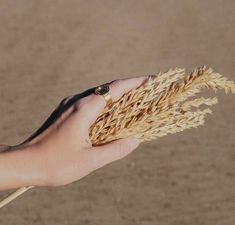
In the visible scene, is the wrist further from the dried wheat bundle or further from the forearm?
the dried wheat bundle

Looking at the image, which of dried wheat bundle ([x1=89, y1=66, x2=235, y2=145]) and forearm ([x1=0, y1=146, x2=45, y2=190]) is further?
forearm ([x1=0, y1=146, x2=45, y2=190])

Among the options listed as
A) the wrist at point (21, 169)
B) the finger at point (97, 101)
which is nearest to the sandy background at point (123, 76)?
the wrist at point (21, 169)

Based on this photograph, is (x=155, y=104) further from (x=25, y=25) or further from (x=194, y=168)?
(x=25, y=25)

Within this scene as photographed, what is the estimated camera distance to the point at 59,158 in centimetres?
244

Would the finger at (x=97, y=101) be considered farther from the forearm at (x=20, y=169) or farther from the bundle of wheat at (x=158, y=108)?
the forearm at (x=20, y=169)

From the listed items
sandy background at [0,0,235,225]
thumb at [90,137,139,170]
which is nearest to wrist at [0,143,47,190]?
thumb at [90,137,139,170]

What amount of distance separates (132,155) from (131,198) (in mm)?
580

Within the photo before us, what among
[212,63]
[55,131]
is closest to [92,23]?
[212,63]

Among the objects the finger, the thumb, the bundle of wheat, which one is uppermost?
the finger

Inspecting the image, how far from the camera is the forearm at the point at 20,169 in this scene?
2.43 meters

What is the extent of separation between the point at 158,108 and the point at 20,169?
26.4 inches

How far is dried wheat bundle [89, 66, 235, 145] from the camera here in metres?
2.28

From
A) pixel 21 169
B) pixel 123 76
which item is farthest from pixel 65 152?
pixel 123 76

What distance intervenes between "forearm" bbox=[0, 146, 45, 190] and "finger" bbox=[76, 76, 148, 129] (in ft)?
0.93
